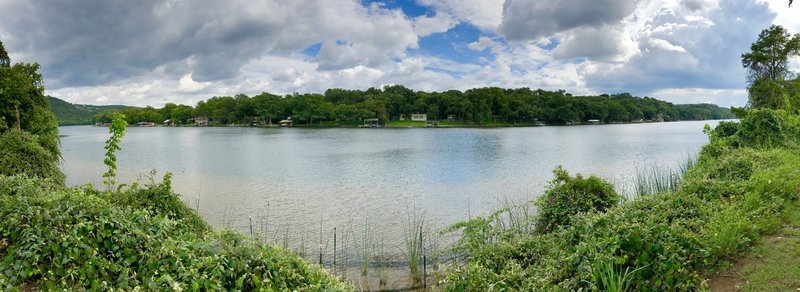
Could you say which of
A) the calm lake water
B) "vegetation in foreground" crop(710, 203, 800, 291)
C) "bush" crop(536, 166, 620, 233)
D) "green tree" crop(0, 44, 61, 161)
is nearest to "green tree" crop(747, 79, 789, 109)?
the calm lake water

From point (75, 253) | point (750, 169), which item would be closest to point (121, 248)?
point (75, 253)

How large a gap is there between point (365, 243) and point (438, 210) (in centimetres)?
567

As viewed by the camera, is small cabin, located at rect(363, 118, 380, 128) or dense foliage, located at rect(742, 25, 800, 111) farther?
small cabin, located at rect(363, 118, 380, 128)

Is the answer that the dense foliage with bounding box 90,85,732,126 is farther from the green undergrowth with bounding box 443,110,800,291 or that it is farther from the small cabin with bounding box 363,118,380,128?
the green undergrowth with bounding box 443,110,800,291

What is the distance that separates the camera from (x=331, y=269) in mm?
10492

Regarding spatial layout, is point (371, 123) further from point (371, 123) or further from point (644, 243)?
point (644, 243)

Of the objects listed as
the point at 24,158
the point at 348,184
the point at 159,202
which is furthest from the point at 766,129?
the point at 24,158

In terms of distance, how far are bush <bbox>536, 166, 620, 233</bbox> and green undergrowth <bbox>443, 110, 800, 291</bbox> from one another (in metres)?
1.37

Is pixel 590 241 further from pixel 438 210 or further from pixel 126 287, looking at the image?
pixel 438 210

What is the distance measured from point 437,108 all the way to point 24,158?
124307 millimetres

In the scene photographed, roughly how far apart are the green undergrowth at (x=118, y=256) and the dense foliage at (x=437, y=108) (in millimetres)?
123430

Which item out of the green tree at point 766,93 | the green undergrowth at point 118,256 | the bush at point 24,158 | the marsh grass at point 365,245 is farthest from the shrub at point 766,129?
the green tree at point 766,93

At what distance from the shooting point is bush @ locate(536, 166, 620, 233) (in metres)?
10.2

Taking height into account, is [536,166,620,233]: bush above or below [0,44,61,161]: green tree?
below
